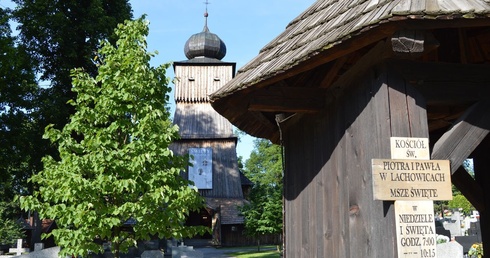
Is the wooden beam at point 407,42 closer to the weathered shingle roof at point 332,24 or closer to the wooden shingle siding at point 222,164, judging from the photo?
the weathered shingle roof at point 332,24

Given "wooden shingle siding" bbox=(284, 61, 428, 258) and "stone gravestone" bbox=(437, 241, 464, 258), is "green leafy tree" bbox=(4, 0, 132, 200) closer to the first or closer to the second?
"stone gravestone" bbox=(437, 241, 464, 258)

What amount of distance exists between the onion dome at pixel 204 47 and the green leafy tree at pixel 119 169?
31.4m

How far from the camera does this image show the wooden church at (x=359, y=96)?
3251 millimetres

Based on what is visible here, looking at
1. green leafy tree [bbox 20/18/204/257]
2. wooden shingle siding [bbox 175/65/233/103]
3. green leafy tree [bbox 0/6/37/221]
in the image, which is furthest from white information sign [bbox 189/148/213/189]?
green leafy tree [bbox 20/18/204/257]

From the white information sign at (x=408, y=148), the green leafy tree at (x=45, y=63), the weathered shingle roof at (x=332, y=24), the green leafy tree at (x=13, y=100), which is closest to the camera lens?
the weathered shingle roof at (x=332, y=24)

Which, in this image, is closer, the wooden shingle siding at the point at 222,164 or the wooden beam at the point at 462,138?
the wooden beam at the point at 462,138

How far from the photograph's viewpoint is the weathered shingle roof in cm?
306

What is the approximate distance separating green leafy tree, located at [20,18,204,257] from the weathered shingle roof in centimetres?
573

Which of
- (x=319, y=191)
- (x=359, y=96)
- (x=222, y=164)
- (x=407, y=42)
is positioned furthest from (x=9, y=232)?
(x=407, y=42)

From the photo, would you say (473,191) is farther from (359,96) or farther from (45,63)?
(45,63)

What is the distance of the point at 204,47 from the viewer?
42719 mm

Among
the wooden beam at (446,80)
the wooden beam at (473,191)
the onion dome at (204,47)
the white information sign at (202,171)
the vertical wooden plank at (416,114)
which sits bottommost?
the wooden beam at (473,191)

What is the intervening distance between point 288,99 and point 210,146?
34930 millimetres

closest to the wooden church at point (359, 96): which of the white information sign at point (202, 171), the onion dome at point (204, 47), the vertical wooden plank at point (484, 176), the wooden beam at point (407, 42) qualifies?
the wooden beam at point (407, 42)
